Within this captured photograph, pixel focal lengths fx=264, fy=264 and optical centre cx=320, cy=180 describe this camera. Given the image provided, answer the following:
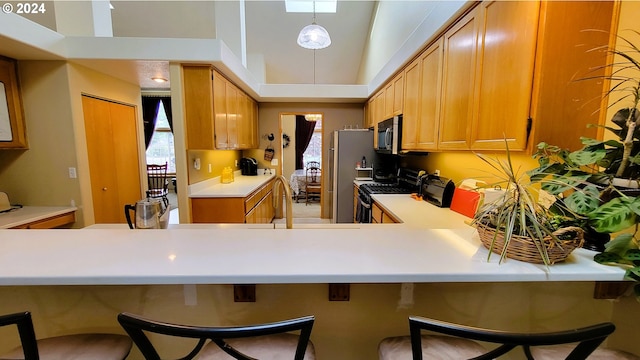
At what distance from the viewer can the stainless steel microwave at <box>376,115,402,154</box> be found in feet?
9.55

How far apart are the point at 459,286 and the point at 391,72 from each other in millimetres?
Answer: 2628

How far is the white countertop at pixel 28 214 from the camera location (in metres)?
2.05

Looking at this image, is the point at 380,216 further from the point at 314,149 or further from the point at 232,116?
the point at 314,149

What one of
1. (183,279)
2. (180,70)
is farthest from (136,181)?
(183,279)

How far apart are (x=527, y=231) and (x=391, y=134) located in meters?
2.29

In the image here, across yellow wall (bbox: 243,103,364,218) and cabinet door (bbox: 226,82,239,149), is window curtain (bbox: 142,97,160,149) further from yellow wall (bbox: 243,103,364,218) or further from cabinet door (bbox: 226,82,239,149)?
cabinet door (bbox: 226,82,239,149)

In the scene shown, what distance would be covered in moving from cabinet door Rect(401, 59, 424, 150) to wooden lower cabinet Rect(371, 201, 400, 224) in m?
0.69

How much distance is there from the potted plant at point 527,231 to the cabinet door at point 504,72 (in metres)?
0.50

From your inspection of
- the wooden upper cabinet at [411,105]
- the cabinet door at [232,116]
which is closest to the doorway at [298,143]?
the cabinet door at [232,116]

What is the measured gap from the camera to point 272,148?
5.17 meters

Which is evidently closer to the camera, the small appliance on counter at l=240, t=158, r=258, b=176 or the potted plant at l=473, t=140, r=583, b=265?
the potted plant at l=473, t=140, r=583, b=265

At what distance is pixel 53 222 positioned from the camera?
7.88 feet

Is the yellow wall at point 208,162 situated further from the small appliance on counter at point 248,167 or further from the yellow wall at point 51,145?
the yellow wall at point 51,145

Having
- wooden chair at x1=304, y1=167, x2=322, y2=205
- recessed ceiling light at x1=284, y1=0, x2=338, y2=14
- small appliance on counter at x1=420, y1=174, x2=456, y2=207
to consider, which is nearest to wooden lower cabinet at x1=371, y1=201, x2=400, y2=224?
small appliance on counter at x1=420, y1=174, x2=456, y2=207
